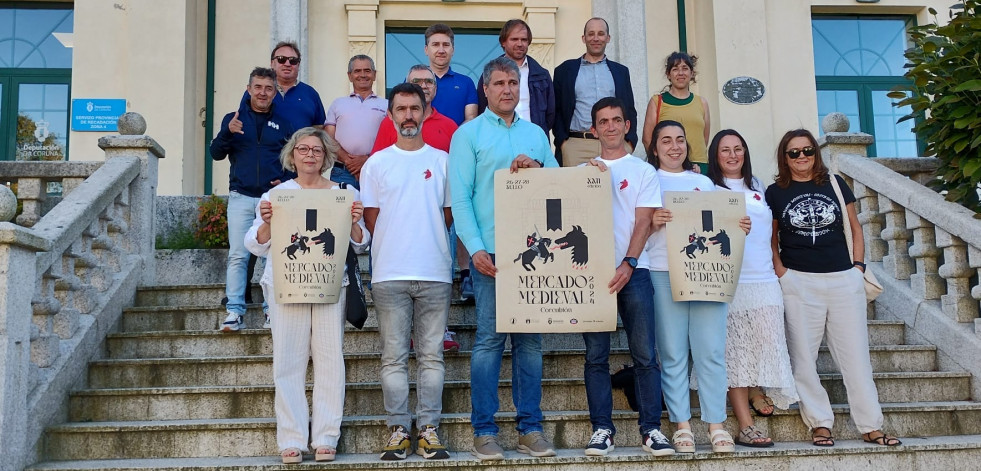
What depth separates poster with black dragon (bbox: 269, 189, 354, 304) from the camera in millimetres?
4707

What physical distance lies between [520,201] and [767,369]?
1688mm

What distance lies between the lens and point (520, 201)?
4.72 m

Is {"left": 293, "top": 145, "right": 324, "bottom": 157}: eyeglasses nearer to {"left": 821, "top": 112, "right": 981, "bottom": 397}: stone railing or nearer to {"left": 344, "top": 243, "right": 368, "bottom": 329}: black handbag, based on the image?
{"left": 344, "top": 243, "right": 368, "bottom": 329}: black handbag

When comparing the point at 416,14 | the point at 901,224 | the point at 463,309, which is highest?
the point at 416,14

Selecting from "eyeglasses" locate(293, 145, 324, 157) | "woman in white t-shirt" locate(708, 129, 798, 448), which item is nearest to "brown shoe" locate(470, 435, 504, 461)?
"woman in white t-shirt" locate(708, 129, 798, 448)

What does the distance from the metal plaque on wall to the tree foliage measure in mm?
3627

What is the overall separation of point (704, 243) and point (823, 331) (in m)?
1.01

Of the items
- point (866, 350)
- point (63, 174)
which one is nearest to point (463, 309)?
point (866, 350)

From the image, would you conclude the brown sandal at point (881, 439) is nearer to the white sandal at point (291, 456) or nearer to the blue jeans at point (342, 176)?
the white sandal at point (291, 456)

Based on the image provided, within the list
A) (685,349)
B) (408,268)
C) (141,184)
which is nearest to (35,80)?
(141,184)

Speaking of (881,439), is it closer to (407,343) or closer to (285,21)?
(407,343)

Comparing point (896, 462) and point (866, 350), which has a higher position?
point (866, 350)

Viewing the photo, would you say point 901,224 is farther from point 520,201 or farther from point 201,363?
point 201,363

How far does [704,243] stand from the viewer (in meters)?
4.87
